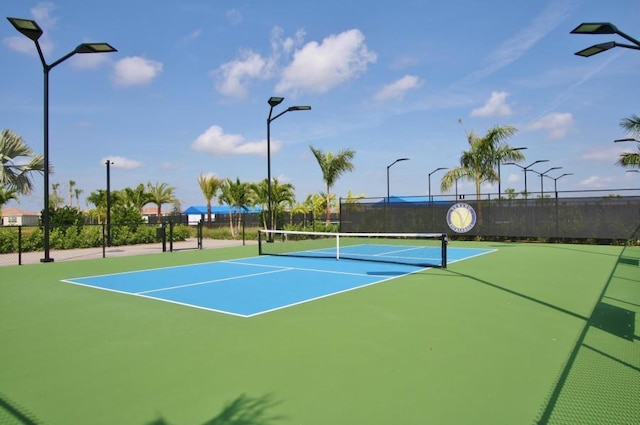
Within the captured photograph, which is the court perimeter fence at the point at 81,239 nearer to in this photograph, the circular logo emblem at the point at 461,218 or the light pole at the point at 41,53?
the light pole at the point at 41,53

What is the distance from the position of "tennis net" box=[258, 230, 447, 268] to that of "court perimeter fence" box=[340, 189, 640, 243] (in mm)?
1678

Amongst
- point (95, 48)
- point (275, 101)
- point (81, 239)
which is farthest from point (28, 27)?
point (81, 239)

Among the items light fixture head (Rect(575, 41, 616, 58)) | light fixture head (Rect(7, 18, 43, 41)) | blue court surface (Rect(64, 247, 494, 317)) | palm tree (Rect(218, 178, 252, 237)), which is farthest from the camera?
palm tree (Rect(218, 178, 252, 237))

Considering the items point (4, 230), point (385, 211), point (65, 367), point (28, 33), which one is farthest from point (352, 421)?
point (385, 211)

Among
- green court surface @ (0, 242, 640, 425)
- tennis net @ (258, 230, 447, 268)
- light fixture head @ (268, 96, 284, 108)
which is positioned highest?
light fixture head @ (268, 96, 284, 108)

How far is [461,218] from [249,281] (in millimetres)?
17511

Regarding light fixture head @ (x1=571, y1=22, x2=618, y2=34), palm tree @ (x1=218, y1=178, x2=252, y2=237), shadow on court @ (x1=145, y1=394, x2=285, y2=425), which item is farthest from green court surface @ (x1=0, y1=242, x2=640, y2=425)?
palm tree @ (x1=218, y1=178, x2=252, y2=237)

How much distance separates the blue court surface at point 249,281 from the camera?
8.28 m

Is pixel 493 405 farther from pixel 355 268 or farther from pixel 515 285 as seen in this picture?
pixel 355 268

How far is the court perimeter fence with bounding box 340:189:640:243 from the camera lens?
2120 centimetres

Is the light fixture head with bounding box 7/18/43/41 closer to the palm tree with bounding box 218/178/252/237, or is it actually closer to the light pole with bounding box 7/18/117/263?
the light pole with bounding box 7/18/117/263

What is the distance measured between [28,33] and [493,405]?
15287mm

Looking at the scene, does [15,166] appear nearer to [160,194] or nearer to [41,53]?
[41,53]

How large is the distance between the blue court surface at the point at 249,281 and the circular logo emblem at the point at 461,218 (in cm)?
1060
